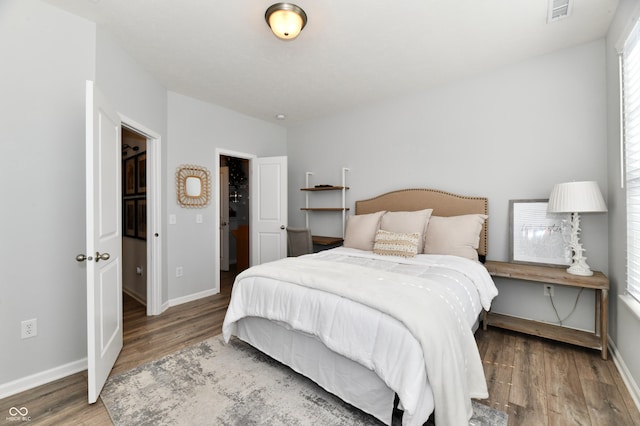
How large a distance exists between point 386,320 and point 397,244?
1.46 m

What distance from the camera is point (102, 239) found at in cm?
195

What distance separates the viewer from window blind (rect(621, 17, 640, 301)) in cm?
181

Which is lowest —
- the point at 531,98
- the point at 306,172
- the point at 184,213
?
the point at 184,213

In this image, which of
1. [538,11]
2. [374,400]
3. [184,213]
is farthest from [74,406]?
[538,11]

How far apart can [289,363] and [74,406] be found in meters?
1.34

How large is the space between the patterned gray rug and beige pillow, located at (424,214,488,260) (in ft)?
4.60

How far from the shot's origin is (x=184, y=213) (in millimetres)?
3672

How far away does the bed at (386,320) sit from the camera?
1.35 m

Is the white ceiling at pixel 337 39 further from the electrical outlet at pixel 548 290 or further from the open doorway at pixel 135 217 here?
the electrical outlet at pixel 548 290

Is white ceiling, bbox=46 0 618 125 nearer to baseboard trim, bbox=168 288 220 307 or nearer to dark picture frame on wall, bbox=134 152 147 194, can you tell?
dark picture frame on wall, bbox=134 152 147 194

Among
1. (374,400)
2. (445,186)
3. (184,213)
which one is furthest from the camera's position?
(184,213)

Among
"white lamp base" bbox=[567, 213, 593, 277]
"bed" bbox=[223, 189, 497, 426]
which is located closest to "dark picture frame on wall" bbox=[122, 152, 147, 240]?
"bed" bbox=[223, 189, 497, 426]

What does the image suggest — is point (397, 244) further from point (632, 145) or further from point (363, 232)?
point (632, 145)

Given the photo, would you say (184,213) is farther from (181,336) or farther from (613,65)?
(613,65)
